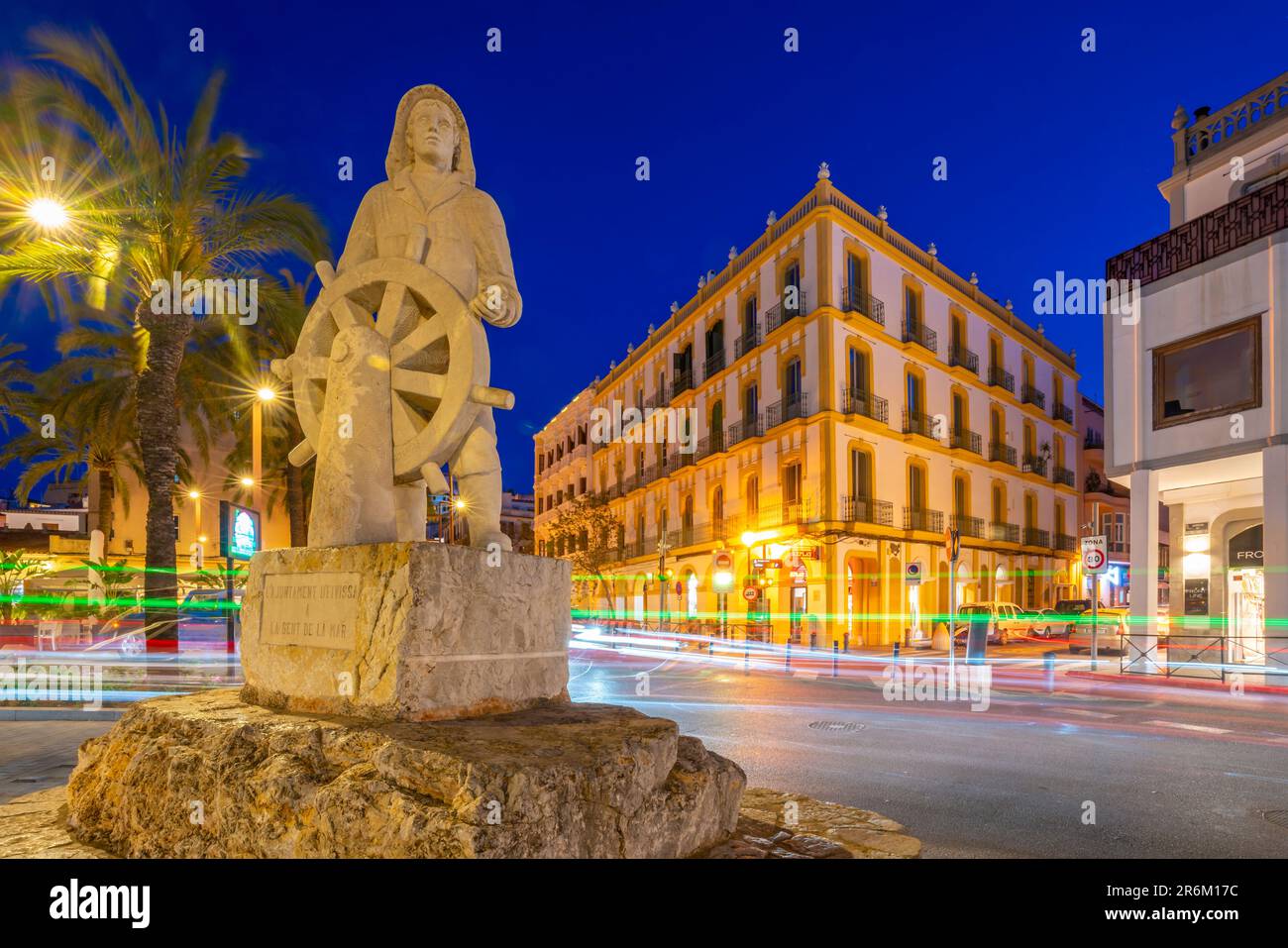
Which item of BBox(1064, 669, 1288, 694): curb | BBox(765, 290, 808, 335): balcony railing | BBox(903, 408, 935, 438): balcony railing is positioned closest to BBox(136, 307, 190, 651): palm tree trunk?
BBox(1064, 669, 1288, 694): curb

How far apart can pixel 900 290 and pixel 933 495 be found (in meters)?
7.58

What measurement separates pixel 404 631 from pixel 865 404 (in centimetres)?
2487

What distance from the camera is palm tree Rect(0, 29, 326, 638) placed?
A: 11875 millimetres

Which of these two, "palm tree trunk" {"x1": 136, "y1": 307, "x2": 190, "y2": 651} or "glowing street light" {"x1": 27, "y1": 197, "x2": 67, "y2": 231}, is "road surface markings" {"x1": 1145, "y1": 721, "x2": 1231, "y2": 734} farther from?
"glowing street light" {"x1": 27, "y1": 197, "x2": 67, "y2": 231}

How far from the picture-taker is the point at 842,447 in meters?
25.9

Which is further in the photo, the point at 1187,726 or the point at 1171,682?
the point at 1171,682

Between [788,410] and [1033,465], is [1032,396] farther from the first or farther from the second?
[788,410]

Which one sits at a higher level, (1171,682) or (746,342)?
(746,342)

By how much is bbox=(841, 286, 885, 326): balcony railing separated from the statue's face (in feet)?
74.9

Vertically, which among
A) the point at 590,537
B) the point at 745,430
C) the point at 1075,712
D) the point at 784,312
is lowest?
the point at 1075,712

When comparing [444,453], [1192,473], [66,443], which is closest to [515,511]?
[66,443]

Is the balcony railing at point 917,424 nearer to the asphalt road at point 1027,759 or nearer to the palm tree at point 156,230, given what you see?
the asphalt road at point 1027,759

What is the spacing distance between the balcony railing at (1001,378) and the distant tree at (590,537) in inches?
730

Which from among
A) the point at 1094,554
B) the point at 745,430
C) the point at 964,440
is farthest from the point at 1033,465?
the point at 1094,554
